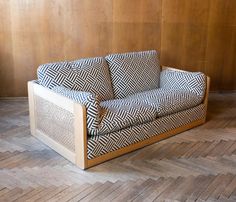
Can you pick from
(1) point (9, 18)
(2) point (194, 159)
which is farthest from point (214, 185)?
(1) point (9, 18)

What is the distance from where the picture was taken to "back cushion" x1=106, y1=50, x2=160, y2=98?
3576 millimetres

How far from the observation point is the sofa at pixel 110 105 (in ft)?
8.96

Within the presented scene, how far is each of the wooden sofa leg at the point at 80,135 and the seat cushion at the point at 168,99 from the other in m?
0.87

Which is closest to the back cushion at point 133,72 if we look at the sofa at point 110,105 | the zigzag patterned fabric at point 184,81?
the sofa at point 110,105

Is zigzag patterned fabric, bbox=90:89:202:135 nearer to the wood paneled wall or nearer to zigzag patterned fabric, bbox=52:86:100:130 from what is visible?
zigzag patterned fabric, bbox=52:86:100:130

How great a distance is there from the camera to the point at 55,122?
117 inches

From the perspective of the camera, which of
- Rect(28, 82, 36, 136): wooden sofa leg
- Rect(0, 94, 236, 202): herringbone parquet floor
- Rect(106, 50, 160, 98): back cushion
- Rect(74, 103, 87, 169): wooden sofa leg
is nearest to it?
Rect(0, 94, 236, 202): herringbone parquet floor

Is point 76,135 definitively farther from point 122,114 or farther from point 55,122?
point 122,114

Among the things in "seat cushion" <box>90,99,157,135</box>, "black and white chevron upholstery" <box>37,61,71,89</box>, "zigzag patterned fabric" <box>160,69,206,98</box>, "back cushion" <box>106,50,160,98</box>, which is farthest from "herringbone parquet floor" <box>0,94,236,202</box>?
"back cushion" <box>106,50,160,98</box>

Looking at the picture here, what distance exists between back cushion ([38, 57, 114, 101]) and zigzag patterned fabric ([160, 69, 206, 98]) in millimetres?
794

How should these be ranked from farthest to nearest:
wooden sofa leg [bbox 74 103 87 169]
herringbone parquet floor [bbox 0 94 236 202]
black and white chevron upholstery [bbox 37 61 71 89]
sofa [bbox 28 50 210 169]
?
black and white chevron upholstery [bbox 37 61 71 89]
sofa [bbox 28 50 210 169]
wooden sofa leg [bbox 74 103 87 169]
herringbone parquet floor [bbox 0 94 236 202]

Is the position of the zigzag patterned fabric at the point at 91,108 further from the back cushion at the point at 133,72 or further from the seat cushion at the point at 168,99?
the back cushion at the point at 133,72

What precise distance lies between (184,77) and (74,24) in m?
1.74

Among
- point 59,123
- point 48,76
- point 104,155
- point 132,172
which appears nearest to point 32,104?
point 48,76
